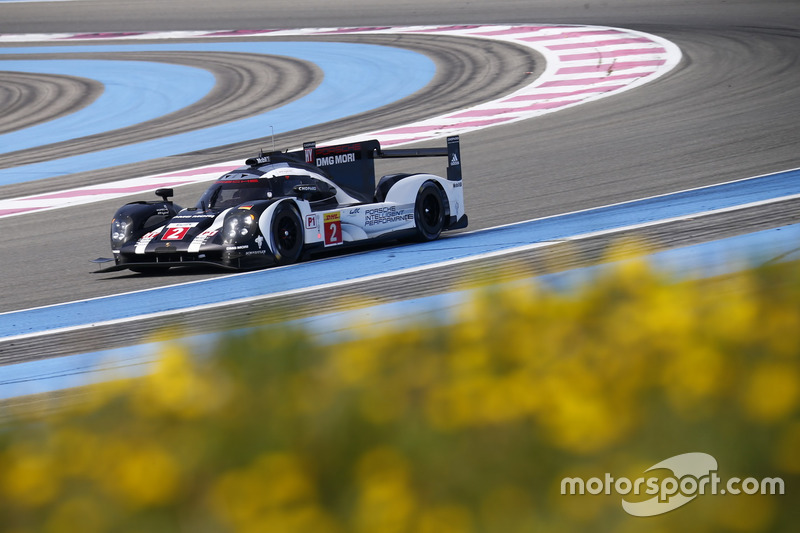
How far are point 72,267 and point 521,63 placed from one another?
13.2 metres

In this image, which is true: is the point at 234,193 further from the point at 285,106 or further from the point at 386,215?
the point at 285,106

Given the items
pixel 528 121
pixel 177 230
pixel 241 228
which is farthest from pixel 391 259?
pixel 528 121

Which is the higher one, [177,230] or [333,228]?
[177,230]

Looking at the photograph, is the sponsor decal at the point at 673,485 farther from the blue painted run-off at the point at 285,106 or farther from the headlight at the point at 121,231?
the blue painted run-off at the point at 285,106

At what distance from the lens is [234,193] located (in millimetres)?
9992

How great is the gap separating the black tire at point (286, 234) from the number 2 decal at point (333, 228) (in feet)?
0.95

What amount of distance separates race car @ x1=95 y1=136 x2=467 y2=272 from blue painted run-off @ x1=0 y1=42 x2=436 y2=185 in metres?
7.07

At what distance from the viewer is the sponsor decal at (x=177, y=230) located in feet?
31.2

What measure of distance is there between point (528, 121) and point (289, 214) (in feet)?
27.1

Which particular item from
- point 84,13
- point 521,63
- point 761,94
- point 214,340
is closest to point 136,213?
point 214,340

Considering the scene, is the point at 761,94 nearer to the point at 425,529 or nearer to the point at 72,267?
the point at 72,267

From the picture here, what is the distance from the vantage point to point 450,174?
1116 centimetres

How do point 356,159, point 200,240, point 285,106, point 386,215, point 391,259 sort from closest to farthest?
point 200,240 < point 391,259 < point 386,215 < point 356,159 < point 285,106

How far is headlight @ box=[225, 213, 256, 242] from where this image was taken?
925 cm
